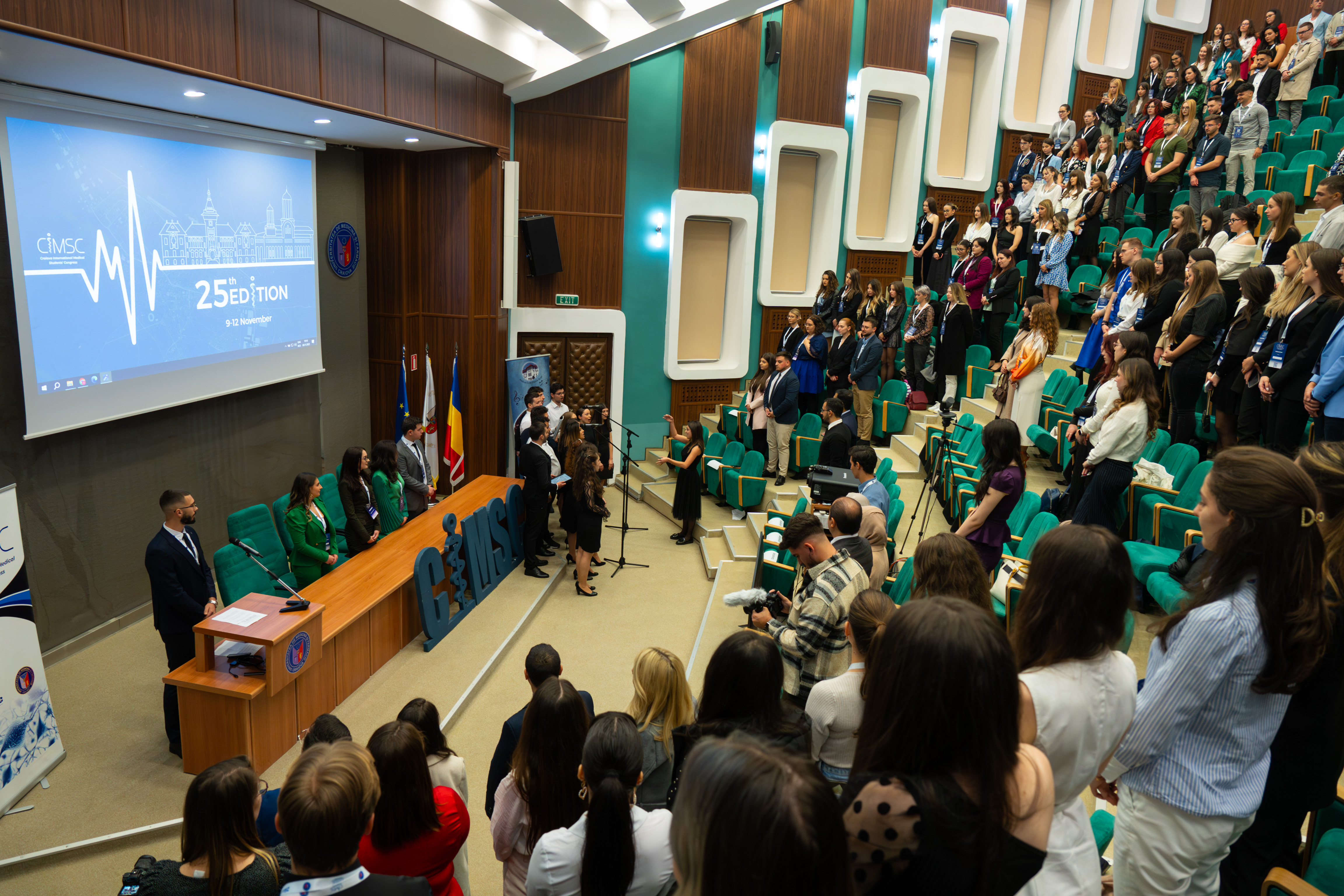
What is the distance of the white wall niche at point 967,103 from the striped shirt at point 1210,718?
11.1m

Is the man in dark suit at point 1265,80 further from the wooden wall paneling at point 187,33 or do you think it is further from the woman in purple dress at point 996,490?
the wooden wall paneling at point 187,33

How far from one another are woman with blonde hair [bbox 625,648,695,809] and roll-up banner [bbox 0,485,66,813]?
3.27 m

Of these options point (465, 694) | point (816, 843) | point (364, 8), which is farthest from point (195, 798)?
point (364, 8)

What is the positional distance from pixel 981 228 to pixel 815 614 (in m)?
7.54

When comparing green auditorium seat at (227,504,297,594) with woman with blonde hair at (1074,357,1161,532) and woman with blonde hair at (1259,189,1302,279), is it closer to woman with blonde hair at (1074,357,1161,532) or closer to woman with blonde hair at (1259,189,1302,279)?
woman with blonde hair at (1074,357,1161,532)

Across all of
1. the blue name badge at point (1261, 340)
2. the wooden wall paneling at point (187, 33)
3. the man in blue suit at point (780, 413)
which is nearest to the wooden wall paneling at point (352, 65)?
the wooden wall paneling at point (187, 33)

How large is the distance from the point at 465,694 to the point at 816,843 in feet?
15.1

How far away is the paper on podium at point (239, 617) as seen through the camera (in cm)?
434

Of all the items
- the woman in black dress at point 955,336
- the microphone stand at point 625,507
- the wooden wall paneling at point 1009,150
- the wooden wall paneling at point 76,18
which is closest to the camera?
the wooden wall paneling at point 76,18

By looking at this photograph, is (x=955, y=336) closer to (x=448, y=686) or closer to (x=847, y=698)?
(x=448, y=686)

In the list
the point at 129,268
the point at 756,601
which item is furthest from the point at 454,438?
the point at 756,601

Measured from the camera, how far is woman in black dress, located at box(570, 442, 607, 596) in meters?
A: 6.95

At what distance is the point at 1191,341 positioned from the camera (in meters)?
5.58

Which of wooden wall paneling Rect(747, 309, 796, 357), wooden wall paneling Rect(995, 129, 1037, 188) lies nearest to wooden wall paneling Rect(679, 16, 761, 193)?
wooden wall paneling Rect(747, 309, 796, 357)
